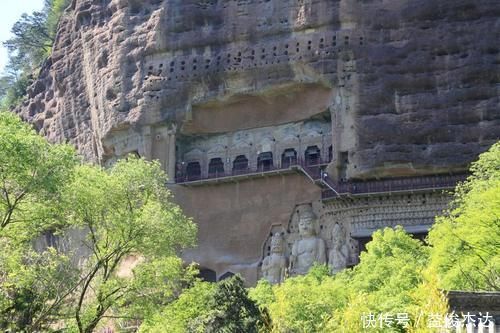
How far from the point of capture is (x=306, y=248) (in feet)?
111

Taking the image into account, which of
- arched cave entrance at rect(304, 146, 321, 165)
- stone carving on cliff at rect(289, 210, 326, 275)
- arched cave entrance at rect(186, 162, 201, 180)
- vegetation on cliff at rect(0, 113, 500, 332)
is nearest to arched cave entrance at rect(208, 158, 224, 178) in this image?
arched cave entrance at rect(186, 162, 201, 180)

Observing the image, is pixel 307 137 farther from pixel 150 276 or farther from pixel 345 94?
pixel 150 276

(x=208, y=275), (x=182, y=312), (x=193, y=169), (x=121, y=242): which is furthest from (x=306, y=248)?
(x=121, y=242)

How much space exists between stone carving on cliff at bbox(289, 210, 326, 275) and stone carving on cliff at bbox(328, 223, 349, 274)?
0.52 metres

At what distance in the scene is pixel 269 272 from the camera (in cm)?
3391

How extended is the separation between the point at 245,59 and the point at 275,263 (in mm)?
7175

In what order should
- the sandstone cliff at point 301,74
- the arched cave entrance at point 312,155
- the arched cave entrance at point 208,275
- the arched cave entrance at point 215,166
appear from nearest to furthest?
the sandstone cliff at point 301,74 < the arched cave entrance at point 312,155 < the arched cave entrance at point 208,275 < the arched cave entrance at point 215,166

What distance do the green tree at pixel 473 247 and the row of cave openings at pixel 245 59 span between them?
11.6 m

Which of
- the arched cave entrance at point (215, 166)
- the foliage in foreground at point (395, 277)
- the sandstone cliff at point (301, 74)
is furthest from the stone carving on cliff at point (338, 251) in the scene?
the arched cave entrance at point (215, 166)

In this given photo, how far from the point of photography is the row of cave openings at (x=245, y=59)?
3375 centimetres

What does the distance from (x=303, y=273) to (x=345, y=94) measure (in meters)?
6.11

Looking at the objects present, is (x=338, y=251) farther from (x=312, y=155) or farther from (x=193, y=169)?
(x=193, y=169)

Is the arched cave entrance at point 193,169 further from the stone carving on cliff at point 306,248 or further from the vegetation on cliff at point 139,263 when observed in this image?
the vegetation on cliff at point 139,263

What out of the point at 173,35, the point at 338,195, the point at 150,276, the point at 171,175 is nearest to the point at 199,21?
the point at 173,35
